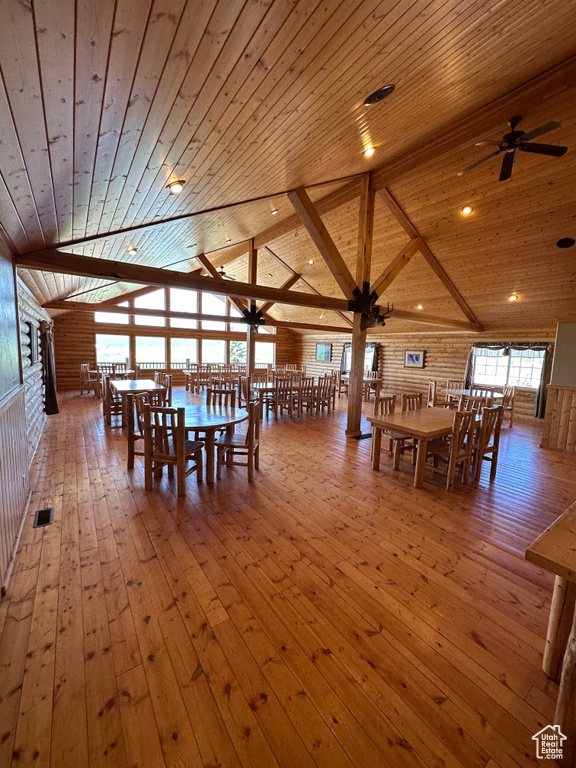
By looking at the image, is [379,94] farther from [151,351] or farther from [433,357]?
[151,351]

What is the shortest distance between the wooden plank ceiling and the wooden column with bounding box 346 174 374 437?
1.47 feet


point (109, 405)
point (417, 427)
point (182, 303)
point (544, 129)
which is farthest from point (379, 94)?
point (182, 303)

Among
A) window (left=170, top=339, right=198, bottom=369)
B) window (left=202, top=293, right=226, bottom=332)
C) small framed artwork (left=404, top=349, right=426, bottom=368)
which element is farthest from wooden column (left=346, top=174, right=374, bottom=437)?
window (left=170, top=339, right=198, bottom=369)

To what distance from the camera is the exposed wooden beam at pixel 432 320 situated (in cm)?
705

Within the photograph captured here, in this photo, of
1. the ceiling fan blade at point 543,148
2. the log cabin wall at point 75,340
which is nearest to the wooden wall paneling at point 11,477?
the ceiling fan blade at point 543,148

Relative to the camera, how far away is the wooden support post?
144 centimetres

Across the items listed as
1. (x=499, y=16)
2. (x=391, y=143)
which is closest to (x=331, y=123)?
(x=499, y=16)

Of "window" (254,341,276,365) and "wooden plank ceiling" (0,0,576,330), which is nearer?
"wooden plank ceiling" (0,0,576,330)

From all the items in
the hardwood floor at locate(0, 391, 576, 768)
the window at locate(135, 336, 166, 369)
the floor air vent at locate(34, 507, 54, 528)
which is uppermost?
the window at locate(135, 336, 166, 369)

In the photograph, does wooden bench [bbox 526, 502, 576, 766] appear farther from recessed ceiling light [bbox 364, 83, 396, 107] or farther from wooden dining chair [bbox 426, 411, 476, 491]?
recessed ceiling light [bbox 364, 83, 396, 107]

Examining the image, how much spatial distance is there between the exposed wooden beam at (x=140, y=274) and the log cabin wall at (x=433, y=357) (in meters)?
5.69

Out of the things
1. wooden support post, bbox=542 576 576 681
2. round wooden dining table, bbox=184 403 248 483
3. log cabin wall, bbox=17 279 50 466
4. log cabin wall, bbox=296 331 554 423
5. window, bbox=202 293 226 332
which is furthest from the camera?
window, bbox=202 293 226 332

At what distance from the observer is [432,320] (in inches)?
308

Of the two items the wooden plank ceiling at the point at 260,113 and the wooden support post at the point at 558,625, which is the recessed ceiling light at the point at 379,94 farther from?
the wooden support post at the point at 558,625
